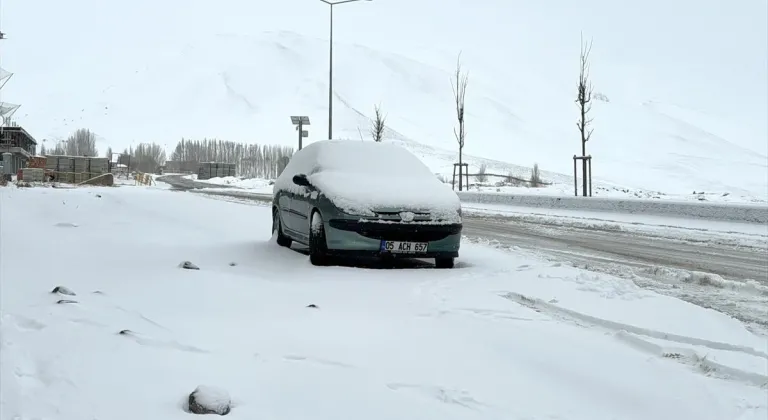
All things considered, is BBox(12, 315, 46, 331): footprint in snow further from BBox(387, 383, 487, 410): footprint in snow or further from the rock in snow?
BBox(387, 383, 487, 410): footprint in snow

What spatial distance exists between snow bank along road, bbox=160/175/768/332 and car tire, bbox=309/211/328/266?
3.21 meters

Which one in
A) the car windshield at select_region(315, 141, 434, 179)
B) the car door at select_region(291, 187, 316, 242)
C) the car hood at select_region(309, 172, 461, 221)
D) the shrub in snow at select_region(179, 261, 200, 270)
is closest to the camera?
the shrub in snow at select_region(179, 261, 200, 270)

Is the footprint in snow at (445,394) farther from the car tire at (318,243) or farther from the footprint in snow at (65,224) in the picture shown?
the footprint in snow at (65,224)

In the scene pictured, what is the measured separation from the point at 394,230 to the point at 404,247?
227 millimetres

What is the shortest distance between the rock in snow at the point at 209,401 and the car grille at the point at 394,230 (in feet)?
13.5

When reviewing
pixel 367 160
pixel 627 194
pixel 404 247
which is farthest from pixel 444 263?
pixel 627 194

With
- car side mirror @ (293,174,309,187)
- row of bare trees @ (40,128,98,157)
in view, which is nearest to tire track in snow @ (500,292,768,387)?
car side mirror @ (293,174,309,187)

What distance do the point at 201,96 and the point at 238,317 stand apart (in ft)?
632

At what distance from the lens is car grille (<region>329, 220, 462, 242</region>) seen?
700cm

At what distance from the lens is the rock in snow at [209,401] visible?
2828 mm

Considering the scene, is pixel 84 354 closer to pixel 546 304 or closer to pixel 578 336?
pixel 578 336

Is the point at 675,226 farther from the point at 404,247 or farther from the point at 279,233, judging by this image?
the point at 404,247

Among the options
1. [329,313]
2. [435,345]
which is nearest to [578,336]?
[435,345]

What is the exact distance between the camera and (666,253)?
993 centimetres
